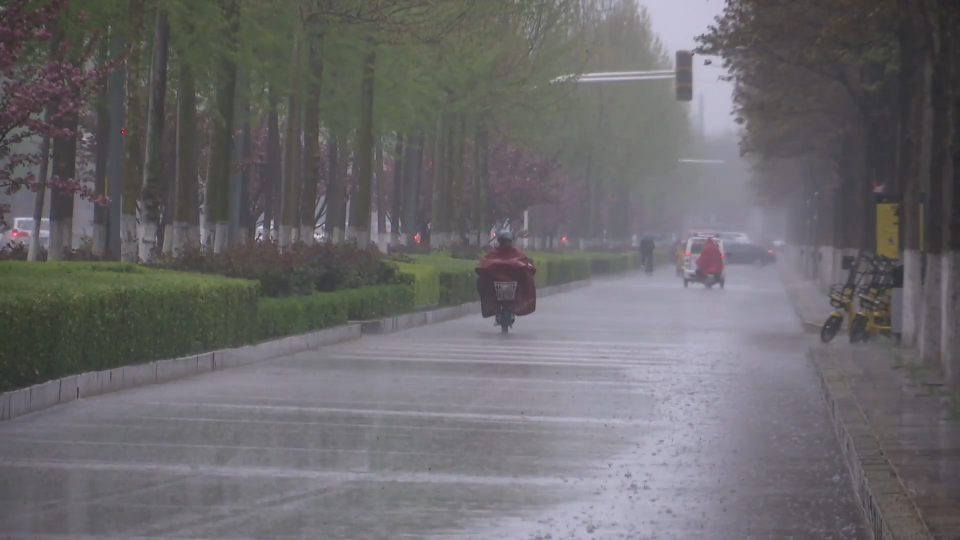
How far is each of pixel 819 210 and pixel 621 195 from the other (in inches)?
1168

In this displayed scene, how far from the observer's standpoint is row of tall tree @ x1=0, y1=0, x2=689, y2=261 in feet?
72.8

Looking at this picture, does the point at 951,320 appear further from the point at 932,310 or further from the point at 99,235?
the point at 99,235

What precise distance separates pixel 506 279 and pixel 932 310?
9553 mm

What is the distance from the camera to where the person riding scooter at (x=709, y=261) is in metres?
53.3

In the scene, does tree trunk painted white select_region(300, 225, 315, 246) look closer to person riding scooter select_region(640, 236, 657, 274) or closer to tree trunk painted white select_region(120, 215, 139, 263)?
tree trunk painted white select_region(120, 215, 139, 263)

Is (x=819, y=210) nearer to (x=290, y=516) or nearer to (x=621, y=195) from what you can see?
(x=621, y=195)

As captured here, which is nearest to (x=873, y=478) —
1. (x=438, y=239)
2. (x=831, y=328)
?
(x=831, y=328)

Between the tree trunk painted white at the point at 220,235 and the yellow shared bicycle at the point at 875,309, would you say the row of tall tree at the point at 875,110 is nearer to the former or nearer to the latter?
the yellow shared bicycle at the point at 875,309

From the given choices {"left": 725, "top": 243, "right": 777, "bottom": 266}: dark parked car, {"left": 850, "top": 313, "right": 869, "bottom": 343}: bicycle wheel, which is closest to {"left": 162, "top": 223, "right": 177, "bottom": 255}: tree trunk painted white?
{"left": 850, "top": 313, "right": 869, "bottom": 343}: bicycle wheel

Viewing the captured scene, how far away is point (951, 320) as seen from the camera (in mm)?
16000

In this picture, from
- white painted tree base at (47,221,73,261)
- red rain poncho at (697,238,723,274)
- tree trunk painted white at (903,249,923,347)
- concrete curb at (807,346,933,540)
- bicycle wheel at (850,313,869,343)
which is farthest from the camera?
red rain poncho at (697,238,723,274)

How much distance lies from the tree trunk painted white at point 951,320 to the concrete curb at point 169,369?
7535 mm

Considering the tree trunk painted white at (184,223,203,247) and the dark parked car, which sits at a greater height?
the tree trunk painted white at (184,223,203,247)

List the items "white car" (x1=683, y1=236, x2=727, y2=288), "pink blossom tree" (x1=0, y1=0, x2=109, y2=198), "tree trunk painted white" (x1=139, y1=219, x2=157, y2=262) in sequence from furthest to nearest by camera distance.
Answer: "white car" (x1=683, y1=236, x2=727, y2=288) < "tree trunk painted white" (x1=139, y1=219, x2=157, y2=262) < "pink blossom tree" (x1=0, y1=0, x2=109, y2=198)
